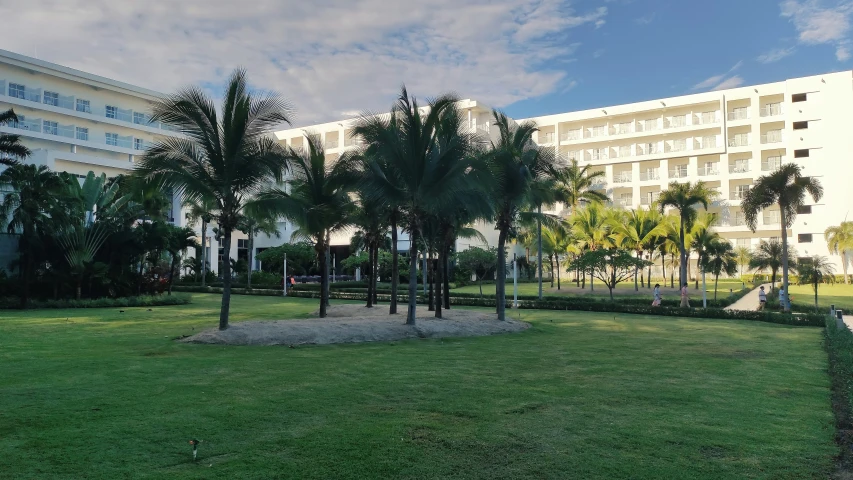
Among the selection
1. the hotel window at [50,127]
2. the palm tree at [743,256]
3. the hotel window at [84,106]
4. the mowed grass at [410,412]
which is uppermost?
the hotel window at [84,106]


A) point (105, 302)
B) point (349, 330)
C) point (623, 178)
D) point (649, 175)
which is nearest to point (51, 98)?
point (105, 302)

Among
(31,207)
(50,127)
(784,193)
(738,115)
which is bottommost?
(31,207)

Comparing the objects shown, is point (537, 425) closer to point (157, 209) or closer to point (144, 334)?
point (144, 334)

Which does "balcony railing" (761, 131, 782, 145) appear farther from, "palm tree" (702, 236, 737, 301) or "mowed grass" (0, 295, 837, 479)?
"mowed grass" (0, 295, 837, 479)

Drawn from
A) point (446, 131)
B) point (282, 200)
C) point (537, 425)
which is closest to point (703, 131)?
point (446, 131)

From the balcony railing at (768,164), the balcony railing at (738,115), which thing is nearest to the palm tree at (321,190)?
the balcony railing at (768,164)

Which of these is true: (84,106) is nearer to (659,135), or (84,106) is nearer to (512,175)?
(512,175)

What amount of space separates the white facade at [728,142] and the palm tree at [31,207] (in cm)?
2957

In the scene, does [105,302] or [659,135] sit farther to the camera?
[659,135]

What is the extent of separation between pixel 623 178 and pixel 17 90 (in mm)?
60957

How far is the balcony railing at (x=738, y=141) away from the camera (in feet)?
200

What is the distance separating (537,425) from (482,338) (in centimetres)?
1026

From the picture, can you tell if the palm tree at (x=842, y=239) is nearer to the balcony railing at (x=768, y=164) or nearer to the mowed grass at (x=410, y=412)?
the balcony railing at (x=768, y=164)

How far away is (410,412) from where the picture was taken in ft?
24.4
